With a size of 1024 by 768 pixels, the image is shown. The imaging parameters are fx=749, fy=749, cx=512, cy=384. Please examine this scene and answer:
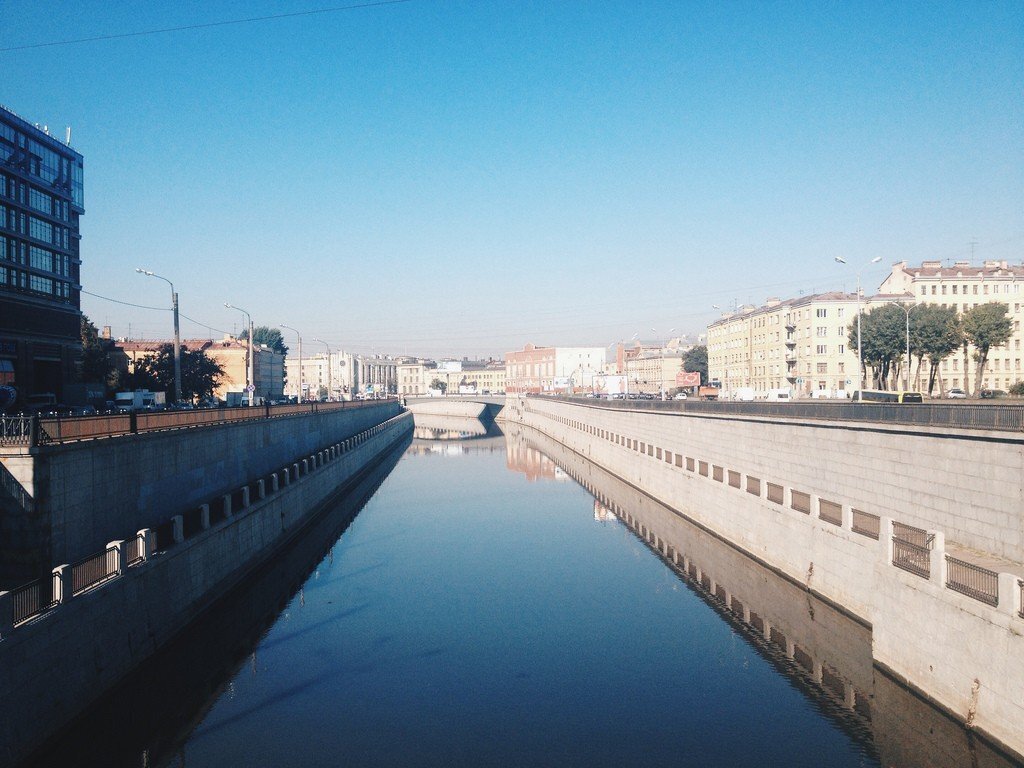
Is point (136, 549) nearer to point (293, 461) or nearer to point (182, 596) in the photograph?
point (182, 596)

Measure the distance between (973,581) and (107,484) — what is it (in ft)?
71.6

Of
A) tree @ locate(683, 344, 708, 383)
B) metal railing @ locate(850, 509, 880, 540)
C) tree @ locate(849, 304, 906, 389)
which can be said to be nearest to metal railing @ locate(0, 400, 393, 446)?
metal railing @ locate(850, 509, 880, 540)

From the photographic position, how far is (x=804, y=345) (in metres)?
86.8

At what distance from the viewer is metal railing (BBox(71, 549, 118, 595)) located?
53.4 ft

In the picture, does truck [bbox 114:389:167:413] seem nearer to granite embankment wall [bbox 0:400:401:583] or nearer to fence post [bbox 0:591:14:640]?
granite embankment wall [bbox 0:400:401:583]

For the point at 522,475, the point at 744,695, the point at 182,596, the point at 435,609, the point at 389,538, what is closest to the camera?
the point at 744,695

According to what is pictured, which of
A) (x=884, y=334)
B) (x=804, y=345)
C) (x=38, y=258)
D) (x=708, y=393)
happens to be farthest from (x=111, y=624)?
(x=804, y=345)

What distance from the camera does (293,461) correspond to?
49094 millimetres

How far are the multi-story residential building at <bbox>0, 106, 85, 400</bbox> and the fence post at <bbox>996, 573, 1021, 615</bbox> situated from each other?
54.3 metres

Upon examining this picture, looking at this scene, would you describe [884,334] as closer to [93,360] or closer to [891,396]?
[891,396]

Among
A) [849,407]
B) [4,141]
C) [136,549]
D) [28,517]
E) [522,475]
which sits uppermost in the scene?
[4,141]

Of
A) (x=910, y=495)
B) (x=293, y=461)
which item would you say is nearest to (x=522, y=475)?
(x=293, y=461)

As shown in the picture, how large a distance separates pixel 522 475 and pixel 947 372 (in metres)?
52.2

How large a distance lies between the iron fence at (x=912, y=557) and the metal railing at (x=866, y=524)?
1.99m
